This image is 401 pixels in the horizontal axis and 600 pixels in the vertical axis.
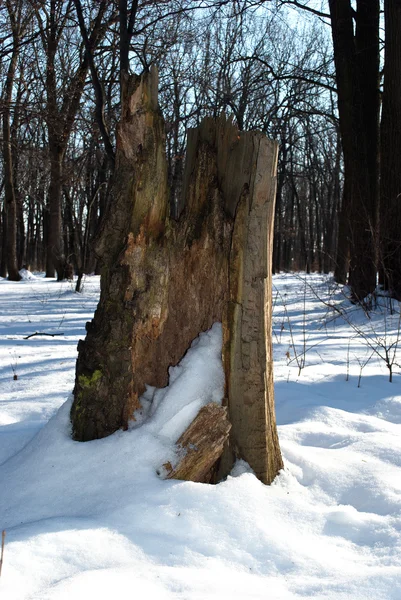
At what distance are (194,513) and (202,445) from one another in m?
0.31

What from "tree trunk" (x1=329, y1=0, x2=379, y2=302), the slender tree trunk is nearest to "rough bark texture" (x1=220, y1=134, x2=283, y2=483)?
"tree trunk" (x1=329, y1=0, x2=379, y2=302)

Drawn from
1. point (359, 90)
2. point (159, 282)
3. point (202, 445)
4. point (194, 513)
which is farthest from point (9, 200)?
point (194, 513)

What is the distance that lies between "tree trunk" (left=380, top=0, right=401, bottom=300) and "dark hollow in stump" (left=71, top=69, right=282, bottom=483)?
6096 mm

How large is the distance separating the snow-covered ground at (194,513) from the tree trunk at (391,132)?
17.2 feet

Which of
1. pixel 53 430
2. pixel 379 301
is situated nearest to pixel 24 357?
pixel 53 430

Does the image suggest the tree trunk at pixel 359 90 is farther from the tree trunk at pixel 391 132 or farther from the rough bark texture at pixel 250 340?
the rough bark texture at pixel 250 340

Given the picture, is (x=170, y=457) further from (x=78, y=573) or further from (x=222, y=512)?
(x=78, y=573)

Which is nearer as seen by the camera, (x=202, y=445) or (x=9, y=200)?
(x=202, y=445)

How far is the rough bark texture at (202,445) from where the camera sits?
2.16 meters

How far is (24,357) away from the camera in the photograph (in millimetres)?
5141

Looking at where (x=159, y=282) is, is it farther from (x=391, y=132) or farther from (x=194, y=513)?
(x=391, y=132)

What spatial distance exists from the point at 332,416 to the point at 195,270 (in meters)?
1.44

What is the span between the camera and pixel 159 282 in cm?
240

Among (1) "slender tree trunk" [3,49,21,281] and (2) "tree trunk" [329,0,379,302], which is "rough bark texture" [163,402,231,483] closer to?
(2) "tree trunk" [329,0,379,302]
